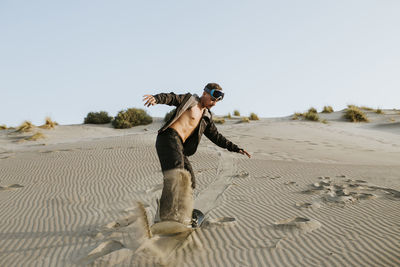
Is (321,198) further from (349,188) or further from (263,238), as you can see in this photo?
(263,238)

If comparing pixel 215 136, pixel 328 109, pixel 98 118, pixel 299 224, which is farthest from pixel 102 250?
pixel 328 109

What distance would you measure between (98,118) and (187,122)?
2024 cm

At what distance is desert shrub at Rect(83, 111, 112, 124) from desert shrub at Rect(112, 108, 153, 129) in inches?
49.9

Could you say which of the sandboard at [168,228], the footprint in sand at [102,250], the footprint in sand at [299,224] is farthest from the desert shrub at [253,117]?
the footprint in sand at [102,250]

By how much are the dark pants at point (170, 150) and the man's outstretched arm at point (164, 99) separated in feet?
1.09

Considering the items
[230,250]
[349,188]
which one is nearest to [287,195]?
[349,188]

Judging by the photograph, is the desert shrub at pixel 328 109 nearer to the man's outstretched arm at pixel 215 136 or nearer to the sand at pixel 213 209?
the sand at pixel 213 209

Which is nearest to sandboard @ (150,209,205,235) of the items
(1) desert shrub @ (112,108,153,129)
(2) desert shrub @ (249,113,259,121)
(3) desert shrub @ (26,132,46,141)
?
(3) desert shrub @ (26,132,46,141)

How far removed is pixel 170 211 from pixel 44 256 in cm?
139

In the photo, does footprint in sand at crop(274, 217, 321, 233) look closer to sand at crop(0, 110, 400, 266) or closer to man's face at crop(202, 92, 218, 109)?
sand at crop(0, 110, 400, 266)

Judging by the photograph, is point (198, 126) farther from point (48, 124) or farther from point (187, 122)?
point (48, 124)

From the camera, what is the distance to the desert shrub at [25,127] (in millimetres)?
17266

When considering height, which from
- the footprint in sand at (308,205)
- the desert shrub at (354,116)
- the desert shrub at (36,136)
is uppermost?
the desert shrub at (354,116)

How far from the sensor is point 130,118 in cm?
2198
